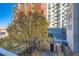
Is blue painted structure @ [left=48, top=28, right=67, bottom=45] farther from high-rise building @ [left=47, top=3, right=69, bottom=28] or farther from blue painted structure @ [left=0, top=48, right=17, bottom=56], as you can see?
blue painted structure @ [left=0, top=48, right=17, bottom=56]

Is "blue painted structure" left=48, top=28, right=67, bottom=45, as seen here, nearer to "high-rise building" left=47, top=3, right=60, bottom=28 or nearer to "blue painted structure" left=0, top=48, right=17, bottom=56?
"high-rise building" left=47, top=3, right=60, bottom=28

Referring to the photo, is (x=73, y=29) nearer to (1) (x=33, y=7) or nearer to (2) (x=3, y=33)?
(1) (x=33, y=7)

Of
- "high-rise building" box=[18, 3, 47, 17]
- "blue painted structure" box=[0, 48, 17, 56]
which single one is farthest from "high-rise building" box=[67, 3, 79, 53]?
"blue painted structure" box=[0, 48, 17, 56]

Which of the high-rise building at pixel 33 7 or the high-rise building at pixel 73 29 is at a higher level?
the high-rise building at pixel 33 7

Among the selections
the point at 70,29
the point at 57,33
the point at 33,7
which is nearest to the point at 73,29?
the point at 70,29

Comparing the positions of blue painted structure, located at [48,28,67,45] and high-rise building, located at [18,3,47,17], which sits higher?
high-rise building, located at [18,3,47,17]

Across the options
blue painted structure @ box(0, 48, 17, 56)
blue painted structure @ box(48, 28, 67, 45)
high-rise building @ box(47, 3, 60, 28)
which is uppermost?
high-rise building @ box(47, 3, 60, 28)

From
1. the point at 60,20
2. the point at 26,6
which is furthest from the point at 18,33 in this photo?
the point at 60,20

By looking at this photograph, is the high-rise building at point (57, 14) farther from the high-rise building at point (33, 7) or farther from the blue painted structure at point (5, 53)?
the blue painted structure at point (5, 53)

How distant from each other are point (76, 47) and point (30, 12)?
640 mm

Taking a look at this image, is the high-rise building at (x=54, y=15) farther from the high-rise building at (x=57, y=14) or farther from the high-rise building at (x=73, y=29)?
the high-rise building at (x=73, y=29)

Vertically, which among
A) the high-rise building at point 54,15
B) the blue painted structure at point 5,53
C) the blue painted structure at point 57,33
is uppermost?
the high-rise building at point 54,15

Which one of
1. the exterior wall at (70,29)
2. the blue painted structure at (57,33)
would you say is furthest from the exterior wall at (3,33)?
the exterior wall at (70,29)

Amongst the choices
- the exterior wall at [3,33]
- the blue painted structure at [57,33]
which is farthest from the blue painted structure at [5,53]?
the blue painted structure at [57,33]
